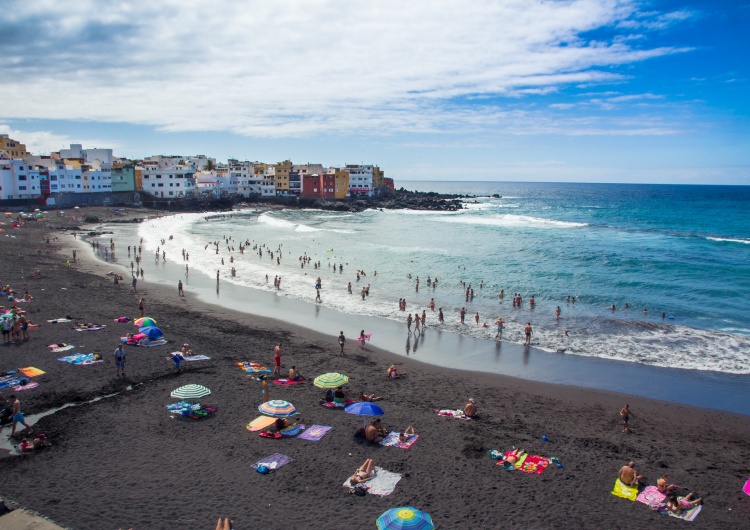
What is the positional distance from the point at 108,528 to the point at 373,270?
103 feet

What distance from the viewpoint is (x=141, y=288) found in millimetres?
30312

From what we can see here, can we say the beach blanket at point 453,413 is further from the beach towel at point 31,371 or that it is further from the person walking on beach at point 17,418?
the beach towel at point 31,371

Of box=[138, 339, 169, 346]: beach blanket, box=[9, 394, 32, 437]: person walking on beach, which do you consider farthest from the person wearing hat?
box=[138, 339, 169, 346]: beach blanket

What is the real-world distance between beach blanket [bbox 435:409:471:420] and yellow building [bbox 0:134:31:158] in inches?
3663

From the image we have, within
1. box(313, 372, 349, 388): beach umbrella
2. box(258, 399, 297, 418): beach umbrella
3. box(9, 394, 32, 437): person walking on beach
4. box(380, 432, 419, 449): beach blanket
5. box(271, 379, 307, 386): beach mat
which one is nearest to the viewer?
box(9, 394, 32, 437): person walking on beach

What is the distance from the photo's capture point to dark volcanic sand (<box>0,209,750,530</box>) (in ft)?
30.6

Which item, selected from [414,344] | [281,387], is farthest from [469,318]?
[281,387]

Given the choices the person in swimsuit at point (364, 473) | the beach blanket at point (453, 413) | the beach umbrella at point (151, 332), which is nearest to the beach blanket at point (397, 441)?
the person in swimsuit at point (364, 473)

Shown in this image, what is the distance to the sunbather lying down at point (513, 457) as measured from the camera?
11.2m

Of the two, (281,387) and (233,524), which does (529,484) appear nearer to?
(233,524)

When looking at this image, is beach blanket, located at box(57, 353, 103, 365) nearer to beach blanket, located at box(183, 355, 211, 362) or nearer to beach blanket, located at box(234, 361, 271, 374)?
beach blanket, located at box(183, 355, 211, 362)

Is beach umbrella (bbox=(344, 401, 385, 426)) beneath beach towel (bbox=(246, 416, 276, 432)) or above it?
above

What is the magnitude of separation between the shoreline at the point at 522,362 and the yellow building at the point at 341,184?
82084mm

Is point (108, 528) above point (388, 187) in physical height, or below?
below
